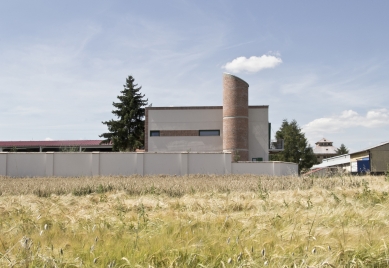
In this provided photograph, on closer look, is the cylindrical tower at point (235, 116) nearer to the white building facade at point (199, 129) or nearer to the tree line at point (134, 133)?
the white building facade at point (199, 129)

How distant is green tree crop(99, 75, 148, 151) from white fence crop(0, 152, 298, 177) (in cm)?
1566

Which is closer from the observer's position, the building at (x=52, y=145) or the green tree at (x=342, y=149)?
the building at (x=52, y=145)

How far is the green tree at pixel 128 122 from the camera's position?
163 feet

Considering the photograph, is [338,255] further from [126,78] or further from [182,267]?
[126,78]

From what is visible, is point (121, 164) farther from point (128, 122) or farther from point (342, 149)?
point (342, 149)

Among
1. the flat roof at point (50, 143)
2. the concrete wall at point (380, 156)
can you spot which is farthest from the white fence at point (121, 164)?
the flat roof at point (50, 143)

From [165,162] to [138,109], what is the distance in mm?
18731

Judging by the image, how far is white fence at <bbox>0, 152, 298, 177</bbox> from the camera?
33.0 m

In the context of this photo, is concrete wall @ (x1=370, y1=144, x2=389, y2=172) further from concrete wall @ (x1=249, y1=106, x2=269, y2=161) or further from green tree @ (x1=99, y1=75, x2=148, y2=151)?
green tree @ (x1=99, y1=75, x2=148, y2=151)

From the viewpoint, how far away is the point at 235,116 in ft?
139

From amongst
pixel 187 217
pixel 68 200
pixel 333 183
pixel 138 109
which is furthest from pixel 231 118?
pixel 187 217

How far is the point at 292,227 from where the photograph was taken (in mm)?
5629

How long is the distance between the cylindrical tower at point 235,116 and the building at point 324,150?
71.2m

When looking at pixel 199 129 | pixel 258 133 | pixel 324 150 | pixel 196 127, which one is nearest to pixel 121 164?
pixel 196 127
